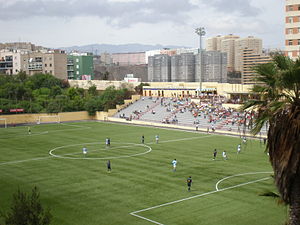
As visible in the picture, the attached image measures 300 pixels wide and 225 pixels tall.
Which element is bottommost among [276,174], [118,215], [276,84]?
[118,215]

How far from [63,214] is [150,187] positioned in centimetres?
878

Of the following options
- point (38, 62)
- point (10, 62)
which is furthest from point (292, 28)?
point (10, 62)

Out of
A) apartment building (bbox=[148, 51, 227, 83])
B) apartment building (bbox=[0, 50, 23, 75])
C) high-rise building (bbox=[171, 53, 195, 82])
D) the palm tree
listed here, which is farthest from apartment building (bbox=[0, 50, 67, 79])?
the palm tree

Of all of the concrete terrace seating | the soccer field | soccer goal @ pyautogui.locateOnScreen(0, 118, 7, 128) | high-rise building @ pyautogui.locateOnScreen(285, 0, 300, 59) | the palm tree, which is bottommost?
the soccer field

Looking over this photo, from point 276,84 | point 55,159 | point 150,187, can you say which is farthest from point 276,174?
point 55,159

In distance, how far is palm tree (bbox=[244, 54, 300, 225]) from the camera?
12.5 meters

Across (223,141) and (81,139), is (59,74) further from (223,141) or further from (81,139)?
(223,141)

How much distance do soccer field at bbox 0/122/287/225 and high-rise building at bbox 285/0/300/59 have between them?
12.8m

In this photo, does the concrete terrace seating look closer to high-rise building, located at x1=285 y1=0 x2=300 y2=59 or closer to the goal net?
the goal net

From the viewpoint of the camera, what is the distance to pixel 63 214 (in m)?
26.9

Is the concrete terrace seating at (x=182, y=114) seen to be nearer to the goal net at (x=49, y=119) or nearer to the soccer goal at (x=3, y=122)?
the goal net at (x=49, y=119)

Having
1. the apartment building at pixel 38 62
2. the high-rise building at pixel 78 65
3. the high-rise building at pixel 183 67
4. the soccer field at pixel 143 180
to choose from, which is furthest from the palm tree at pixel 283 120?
the high-rise building at pixel 183 67

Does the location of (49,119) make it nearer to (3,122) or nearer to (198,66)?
(3,122)

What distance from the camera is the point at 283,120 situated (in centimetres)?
1291
